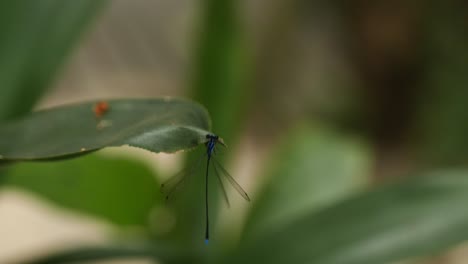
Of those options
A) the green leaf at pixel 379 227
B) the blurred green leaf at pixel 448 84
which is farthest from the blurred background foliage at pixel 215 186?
the blurred green leaf at pixel 448 84

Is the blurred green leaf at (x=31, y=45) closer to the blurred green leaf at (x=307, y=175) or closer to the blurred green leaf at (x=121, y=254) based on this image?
the blurred green leaf at (x=121, y=254)

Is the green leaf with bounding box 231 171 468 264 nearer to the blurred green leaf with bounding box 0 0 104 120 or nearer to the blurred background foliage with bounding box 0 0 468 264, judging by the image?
the blurred background foliage with bounding box 0 0 468 264

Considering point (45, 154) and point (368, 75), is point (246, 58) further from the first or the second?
point (368, 75)

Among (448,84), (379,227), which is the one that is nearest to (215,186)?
(379,227)

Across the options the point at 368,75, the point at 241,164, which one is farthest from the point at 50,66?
the point at 368,75

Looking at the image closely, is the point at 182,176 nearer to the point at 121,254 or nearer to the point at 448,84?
the point at 121,254

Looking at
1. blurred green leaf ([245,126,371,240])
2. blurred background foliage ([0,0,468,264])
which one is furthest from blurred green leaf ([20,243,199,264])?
blurred green leaf ([245,126,371,240])

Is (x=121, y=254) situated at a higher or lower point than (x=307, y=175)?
lower

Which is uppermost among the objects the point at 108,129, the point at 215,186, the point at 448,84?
the point at 448,84
